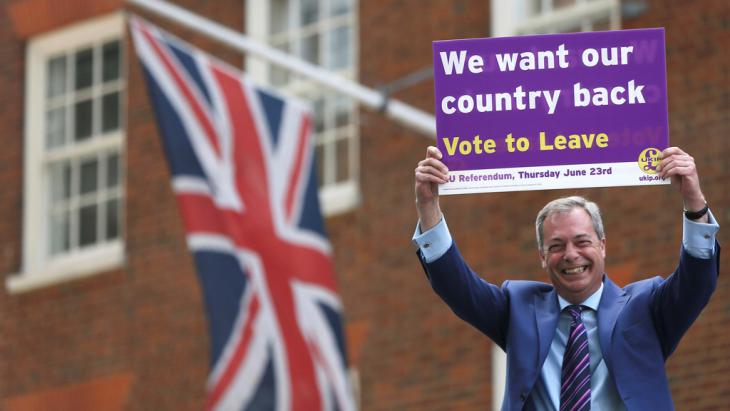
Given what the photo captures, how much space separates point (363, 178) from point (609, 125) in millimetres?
9157

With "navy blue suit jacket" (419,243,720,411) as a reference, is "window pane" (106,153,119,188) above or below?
above

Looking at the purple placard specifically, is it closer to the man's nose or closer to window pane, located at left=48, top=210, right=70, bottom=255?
the man's nose

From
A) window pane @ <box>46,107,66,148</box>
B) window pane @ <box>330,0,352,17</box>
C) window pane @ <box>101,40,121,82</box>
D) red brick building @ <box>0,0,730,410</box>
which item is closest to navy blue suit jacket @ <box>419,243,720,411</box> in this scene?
red brick building @ <box>0,0,730,410</box>

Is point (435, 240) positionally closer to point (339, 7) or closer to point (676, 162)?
point (676, 162)

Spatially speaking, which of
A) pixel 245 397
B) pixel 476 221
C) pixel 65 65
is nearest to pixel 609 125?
pixel 245 397

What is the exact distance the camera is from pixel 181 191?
1305 centimetres

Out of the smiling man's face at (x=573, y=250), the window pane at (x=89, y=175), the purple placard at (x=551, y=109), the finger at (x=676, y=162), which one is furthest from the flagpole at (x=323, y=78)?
the finger at (x=676, y=162)

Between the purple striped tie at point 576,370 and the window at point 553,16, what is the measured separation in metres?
7.87

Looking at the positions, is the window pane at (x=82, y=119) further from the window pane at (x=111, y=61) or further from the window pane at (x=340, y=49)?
the window pane at (x=340, y=49)

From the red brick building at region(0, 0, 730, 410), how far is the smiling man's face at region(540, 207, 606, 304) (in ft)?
22.7

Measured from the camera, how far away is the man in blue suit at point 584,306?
602 centimetres

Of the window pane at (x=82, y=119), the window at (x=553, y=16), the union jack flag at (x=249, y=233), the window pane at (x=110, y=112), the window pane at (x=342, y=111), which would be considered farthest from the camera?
the window pane at (x=82, y=119)

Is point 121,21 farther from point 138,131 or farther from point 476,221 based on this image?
point 476,221

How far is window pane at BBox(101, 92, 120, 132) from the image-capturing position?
58.3ft
